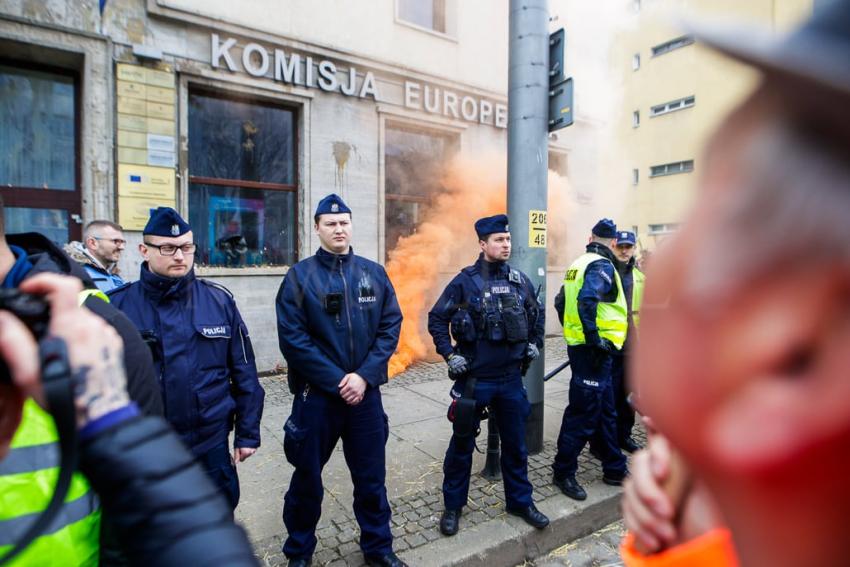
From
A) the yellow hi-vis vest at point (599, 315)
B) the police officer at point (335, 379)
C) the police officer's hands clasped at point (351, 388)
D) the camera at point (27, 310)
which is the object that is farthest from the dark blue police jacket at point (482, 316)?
the camera at point (27, 310)

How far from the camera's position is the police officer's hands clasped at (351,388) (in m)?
3.12

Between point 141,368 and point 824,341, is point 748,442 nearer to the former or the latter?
point 824,341

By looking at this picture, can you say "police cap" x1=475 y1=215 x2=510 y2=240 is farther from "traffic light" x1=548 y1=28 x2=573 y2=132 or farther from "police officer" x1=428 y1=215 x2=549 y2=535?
"traffic light" x1=548 y1=28 x2=573 y2=132

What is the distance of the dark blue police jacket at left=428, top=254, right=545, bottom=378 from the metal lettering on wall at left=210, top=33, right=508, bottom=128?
5.20m

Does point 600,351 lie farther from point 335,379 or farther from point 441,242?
point 441,242

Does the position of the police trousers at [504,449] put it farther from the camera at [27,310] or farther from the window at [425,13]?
the window at [425,13]

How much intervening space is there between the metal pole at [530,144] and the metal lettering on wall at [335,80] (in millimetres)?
3982

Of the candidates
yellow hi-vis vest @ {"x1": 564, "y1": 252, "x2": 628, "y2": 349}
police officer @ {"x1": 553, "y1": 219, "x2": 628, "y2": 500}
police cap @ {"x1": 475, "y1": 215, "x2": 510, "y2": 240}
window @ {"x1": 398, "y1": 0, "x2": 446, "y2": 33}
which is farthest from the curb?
window @ {"x1": 398, "y1": 0, "x2": 446, "y2": 33}

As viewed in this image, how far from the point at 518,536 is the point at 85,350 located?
3.26 m

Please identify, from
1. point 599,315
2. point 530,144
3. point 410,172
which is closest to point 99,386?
point 599,315

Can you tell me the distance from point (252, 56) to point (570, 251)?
7294 mm

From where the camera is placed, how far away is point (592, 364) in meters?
4.16

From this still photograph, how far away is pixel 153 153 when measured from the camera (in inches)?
264

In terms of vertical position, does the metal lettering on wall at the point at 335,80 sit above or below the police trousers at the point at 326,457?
above
